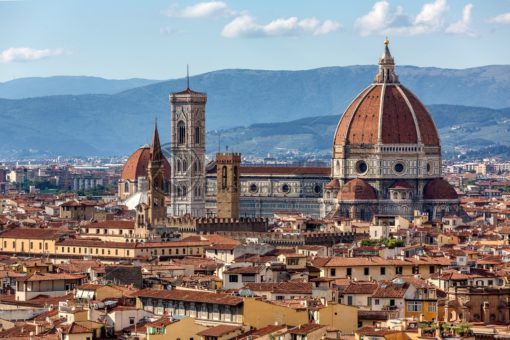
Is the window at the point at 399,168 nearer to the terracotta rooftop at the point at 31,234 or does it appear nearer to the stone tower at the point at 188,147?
the stone tower at the point at 188,147

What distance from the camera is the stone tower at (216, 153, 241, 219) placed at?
12988 centimetres


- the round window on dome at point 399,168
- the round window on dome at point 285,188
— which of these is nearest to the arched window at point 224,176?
the round window on dome at point 399,168

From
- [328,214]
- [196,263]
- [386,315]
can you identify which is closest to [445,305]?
[386,315]

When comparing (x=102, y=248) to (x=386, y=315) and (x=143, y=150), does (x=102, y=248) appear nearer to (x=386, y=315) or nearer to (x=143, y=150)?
(x=386, y=315)

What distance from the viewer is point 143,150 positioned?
187 metres

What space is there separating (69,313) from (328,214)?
97333 millimetres

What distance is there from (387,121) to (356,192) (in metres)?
9.18

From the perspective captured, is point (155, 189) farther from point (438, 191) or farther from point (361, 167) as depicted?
point (361, 167)

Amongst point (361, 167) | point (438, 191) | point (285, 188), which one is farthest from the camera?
point (285, 188)

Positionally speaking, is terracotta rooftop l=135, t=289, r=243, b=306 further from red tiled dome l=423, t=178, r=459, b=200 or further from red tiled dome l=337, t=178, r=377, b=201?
red tiled dome l=423, t=178, r=459, b=200

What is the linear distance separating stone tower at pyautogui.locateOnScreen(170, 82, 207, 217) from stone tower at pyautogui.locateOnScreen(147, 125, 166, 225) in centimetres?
2444

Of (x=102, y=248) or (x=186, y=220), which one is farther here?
(x=186, y=220)

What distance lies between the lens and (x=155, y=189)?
118500mm

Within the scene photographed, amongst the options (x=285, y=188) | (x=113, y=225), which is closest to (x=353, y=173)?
(x=285, y=188)
